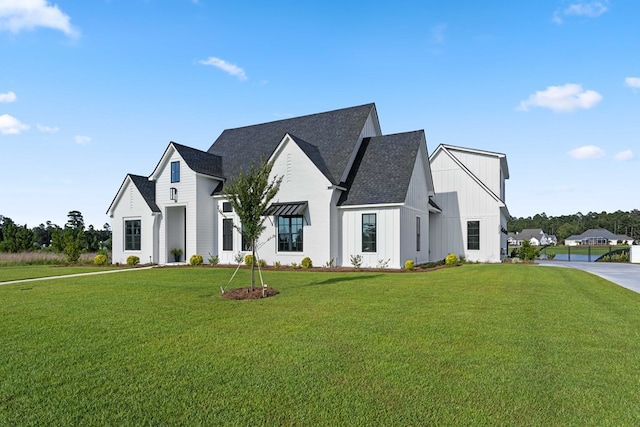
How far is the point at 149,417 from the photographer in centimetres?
368

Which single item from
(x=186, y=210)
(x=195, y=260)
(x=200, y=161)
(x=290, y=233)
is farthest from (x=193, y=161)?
(x=290, y=233)

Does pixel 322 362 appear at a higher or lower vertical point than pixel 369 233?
lower

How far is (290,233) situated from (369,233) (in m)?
4.57

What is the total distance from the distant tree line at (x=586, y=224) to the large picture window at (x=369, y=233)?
335 feet

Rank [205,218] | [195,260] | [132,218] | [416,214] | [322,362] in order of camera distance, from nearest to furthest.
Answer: [322,362] → [416,214] → [195,260] → [205,218] → [132,218]

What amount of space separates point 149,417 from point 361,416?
209 cm

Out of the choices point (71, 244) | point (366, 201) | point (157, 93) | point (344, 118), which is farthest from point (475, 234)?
point (71, 244)

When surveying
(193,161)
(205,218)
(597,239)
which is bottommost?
(597,239)

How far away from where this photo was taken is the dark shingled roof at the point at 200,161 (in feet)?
78.2

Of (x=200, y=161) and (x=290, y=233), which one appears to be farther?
(x=200, y=161)

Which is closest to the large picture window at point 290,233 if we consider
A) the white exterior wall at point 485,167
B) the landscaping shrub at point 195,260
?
the landscaping shrub at point 195,260

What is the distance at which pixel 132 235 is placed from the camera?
84.5 feet

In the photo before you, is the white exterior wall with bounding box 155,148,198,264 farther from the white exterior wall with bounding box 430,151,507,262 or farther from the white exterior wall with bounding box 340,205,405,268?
the white exterior wall with bounding box 430,151,507,262

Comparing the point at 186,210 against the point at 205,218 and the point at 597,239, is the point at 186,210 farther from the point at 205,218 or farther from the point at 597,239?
the point at 597,239
